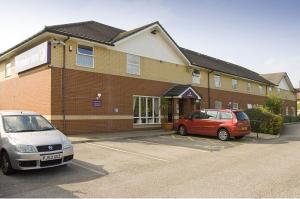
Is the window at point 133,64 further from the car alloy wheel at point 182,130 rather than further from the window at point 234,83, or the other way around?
the window at point 234,83

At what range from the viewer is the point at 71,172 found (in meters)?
8.03

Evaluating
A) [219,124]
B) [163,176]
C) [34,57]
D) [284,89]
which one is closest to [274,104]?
[284,89]

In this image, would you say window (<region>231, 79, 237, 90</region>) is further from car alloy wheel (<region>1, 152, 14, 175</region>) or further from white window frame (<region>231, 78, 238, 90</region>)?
car alloy wheel (<region>1, 152, 14, 175</region>)

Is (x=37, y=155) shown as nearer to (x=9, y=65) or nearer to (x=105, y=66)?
(x=105, y=66)

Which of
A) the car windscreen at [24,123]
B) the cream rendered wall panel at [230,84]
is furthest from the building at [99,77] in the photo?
the car windscreen at [24,123]

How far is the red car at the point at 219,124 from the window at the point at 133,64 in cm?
467

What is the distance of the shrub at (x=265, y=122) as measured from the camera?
66.7 ft

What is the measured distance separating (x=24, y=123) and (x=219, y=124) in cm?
1051

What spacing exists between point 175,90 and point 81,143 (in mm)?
10256

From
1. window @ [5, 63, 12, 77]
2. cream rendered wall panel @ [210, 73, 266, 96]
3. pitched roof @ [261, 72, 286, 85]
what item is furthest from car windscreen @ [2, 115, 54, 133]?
pitched roof @ [261, 72, 286, 85]

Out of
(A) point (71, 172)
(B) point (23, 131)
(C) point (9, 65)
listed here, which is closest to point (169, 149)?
(A) point (71, 172)

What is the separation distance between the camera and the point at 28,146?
292 inches

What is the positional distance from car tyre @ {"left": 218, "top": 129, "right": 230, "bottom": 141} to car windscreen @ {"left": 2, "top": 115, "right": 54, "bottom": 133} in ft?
32.3

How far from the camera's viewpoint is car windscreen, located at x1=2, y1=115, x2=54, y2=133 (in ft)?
27.4
